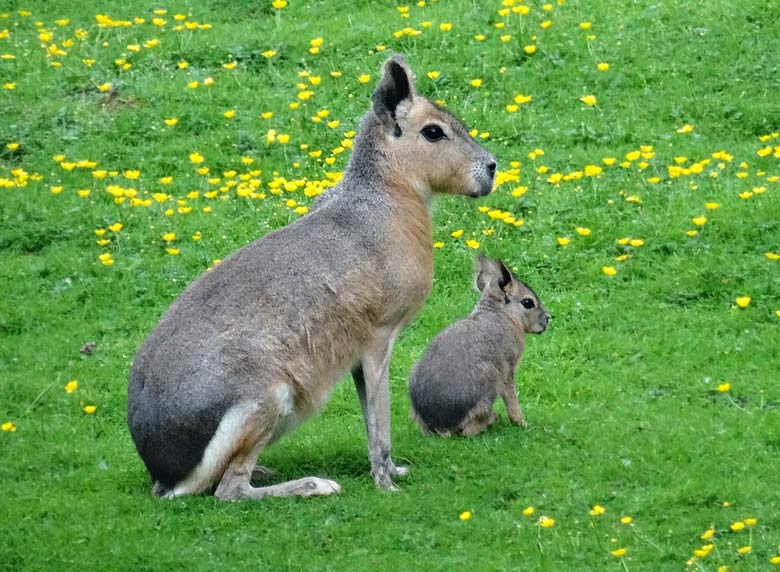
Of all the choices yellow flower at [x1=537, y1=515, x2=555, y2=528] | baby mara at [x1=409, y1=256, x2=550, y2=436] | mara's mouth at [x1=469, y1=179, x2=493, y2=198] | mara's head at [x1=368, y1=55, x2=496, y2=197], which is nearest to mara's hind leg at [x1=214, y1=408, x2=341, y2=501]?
baby mara at [x1=409, y1=256, x2=550, y2=436]

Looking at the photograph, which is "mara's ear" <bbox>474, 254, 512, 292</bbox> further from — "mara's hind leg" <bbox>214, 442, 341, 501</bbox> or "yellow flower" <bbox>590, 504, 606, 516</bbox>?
"yellow flower" <bbox>590, 504, 606, 516</bbox>

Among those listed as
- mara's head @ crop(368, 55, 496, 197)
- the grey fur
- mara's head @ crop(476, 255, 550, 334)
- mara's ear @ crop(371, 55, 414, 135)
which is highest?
mara's ear @ crop(371, 55, 414, 135)

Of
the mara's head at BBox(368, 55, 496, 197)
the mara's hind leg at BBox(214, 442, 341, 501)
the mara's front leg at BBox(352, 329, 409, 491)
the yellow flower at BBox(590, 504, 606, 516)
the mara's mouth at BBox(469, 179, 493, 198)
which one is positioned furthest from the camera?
the mara's mouth at BBox(469, 179, 493, 198)

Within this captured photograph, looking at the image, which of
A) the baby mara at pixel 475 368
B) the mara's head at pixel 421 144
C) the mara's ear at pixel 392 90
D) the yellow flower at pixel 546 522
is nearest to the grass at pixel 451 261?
the yellow flower at pixel 546 522

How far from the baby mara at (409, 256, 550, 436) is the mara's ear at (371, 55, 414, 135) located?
1.34 meters

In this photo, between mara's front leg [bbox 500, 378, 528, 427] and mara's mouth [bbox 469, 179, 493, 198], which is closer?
mara's mouth [bbox 469, 179, 493, 198]

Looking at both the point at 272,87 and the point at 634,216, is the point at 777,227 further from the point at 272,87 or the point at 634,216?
the point at 272,87

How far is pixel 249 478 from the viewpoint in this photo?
331 inches

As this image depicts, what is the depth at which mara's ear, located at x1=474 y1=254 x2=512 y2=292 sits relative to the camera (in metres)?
9.84

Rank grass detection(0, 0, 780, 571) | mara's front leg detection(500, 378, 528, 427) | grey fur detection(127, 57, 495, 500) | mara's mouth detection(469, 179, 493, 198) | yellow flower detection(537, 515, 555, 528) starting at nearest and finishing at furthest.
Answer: yellow flower detection(537, 515, 555, 528) < grass detection(0, 0, 780, 571) < grey fur detection(127, 57, 495, 500) < mara's mouth detection(469, 179, 493, 198) < mara's front leg detection(500, 378, 528, 427)

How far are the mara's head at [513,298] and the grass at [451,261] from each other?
1.69ft

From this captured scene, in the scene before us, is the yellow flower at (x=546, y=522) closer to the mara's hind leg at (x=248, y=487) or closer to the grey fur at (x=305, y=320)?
the grey fur at (x=305, y=320)

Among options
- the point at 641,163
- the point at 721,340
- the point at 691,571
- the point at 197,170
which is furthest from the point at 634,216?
the point at 691,571

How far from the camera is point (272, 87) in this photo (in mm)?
14492
